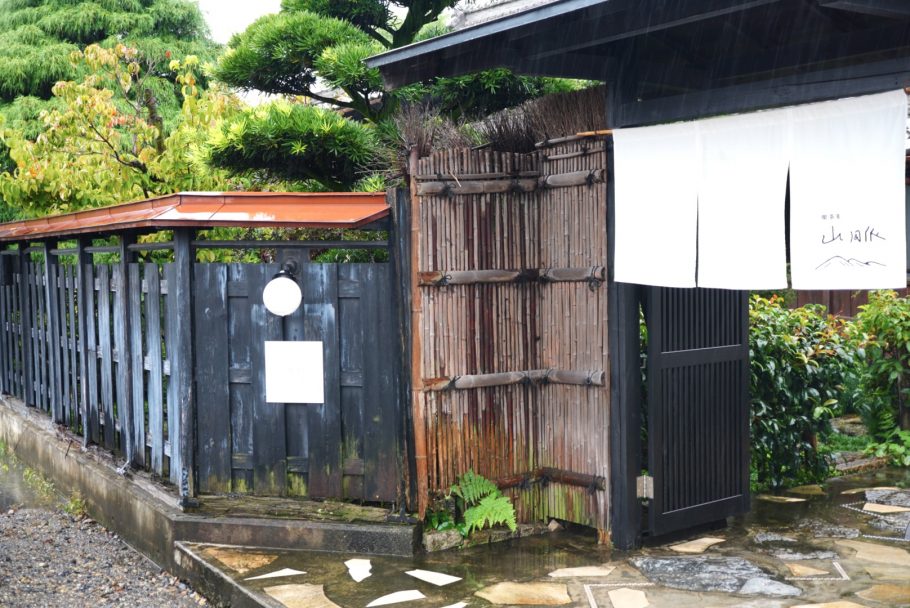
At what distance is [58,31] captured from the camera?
64.1 feet

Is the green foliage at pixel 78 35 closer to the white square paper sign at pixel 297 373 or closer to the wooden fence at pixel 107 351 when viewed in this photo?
the wooden fence at pixel 107 351

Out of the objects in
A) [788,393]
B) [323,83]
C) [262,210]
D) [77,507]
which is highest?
[323,83]

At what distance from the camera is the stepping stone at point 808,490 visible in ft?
29.0

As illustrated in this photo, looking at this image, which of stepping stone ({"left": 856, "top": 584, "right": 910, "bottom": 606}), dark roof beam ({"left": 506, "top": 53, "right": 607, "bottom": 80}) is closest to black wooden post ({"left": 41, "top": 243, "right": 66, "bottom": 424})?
dark roof beam ({"left": 506, "top": 53, "right": 607, "bottom": 80})

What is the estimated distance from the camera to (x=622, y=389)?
23.1 ft

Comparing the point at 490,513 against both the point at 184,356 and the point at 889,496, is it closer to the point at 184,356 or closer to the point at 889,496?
the point at 184,356

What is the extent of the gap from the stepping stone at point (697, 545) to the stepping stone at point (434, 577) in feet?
5.93

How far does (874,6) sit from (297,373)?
4.79 m

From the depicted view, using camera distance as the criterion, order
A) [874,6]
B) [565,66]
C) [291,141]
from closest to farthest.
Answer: [874,6]
[565,66]
[291,141]

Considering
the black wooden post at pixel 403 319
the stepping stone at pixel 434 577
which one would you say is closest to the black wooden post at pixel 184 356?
the black wooden post at pixel 403 319

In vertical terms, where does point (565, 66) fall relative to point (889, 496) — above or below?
above

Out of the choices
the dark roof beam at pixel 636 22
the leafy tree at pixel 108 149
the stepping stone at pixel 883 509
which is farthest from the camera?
the leafy tree at pixel 108 149

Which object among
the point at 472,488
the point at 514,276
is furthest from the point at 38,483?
the point at 514,276

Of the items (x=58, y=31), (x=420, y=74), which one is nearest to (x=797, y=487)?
(x=420, y=74)
